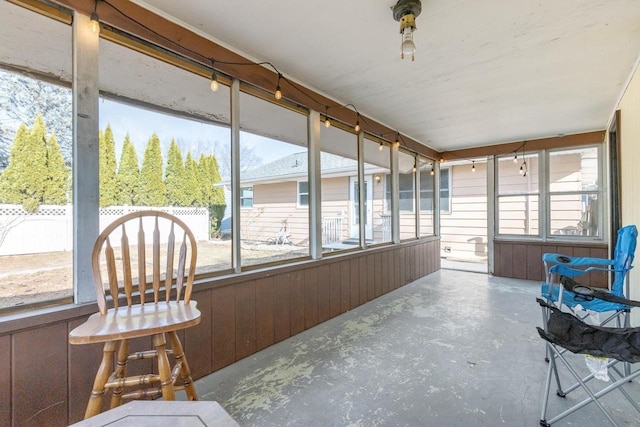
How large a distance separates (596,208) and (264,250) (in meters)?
5.48

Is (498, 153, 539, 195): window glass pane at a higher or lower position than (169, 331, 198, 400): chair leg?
higher

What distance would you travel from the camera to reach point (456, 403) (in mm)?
1850

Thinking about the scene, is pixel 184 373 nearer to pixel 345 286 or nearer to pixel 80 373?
pixel 80 373

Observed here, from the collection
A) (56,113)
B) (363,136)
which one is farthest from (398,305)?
(56,113)

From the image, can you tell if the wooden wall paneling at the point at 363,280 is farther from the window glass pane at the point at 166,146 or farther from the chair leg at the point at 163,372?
the chair leg at the point at 163,372

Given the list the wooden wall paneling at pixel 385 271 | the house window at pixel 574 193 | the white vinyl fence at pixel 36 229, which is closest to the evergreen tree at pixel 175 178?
the white vinyl fence at pixel 36 229

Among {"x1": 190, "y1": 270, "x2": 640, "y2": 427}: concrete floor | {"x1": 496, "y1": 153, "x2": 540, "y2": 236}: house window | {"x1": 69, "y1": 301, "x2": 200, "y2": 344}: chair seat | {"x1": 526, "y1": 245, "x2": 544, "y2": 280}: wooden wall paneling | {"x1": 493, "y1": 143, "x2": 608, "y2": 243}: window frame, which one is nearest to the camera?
{"x1": 69, "y1": 301, "x2": 200, "y2": 344}: chair seat

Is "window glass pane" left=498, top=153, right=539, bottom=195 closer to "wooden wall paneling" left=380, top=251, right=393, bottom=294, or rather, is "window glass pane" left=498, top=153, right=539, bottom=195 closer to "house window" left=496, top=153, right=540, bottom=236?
"house window" left=496, top=153, right=540, bottom=236

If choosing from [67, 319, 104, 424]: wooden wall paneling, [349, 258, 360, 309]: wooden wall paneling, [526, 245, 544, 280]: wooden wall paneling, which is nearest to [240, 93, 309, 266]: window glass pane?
[349, 258, 360, 309]: wooden wall paneling

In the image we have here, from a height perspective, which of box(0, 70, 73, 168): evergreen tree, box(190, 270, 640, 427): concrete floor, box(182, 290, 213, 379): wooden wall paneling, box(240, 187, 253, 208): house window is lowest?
box(190, 270, 640, 427): concrete floor

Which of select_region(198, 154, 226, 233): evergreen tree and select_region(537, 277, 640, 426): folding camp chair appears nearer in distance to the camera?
select_region(537, 277, 640, 426): folding camp chair

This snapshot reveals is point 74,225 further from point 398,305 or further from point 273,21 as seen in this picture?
point 398,305

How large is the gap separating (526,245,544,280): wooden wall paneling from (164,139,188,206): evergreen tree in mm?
5820

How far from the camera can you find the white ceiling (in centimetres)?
192
